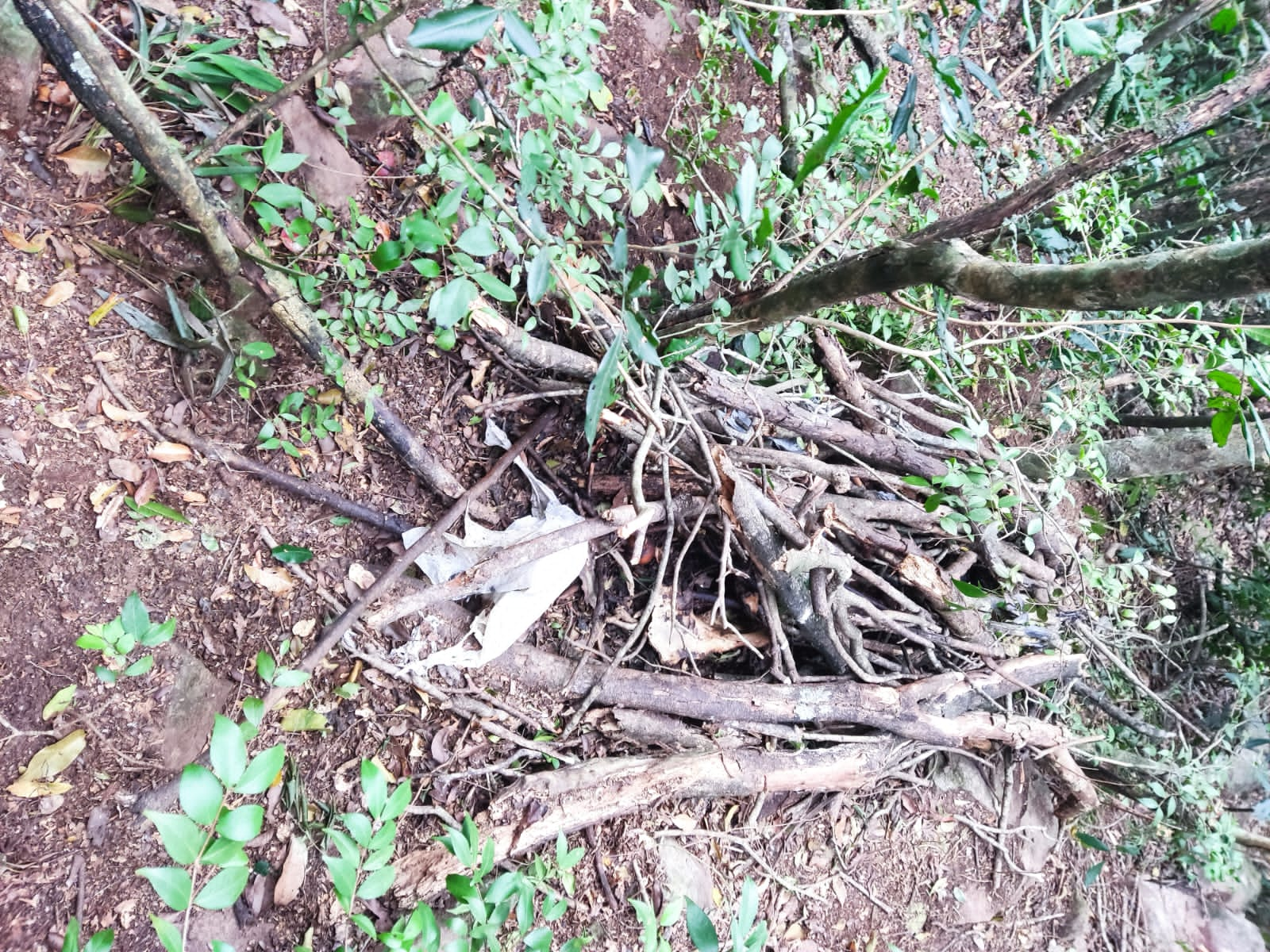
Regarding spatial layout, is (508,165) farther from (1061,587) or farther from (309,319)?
(1061,587)

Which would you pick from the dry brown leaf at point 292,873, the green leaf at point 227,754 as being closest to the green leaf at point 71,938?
the green leaf at point 227,754

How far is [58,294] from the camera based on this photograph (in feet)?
5.22

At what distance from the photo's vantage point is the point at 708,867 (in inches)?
83.9

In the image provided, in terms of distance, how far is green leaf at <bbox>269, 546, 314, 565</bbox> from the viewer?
174 centimetres

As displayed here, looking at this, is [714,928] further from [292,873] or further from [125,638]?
[125,638]

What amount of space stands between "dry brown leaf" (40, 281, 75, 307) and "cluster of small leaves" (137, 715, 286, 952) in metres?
1.27

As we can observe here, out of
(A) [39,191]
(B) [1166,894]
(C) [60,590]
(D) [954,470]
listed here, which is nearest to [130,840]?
(C) [60,590]

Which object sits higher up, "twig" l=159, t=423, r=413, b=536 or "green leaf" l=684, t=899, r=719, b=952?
"twig" l=159, t=423, r=413, b=536

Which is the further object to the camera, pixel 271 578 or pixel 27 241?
pixel 271 578

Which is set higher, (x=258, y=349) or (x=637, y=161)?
(x=637, y=161)

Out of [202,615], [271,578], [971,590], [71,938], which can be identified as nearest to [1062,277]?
[971,590]

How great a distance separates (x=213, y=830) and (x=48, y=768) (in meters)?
0.87

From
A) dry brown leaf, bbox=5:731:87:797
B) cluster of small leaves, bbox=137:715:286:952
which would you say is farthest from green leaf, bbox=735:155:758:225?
dry brown leaf, bbox=5:731:87:797

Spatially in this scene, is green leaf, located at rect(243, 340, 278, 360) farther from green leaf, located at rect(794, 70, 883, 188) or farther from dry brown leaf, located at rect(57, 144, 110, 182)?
green leaf, located at rect(794, 70, 883, 188)
